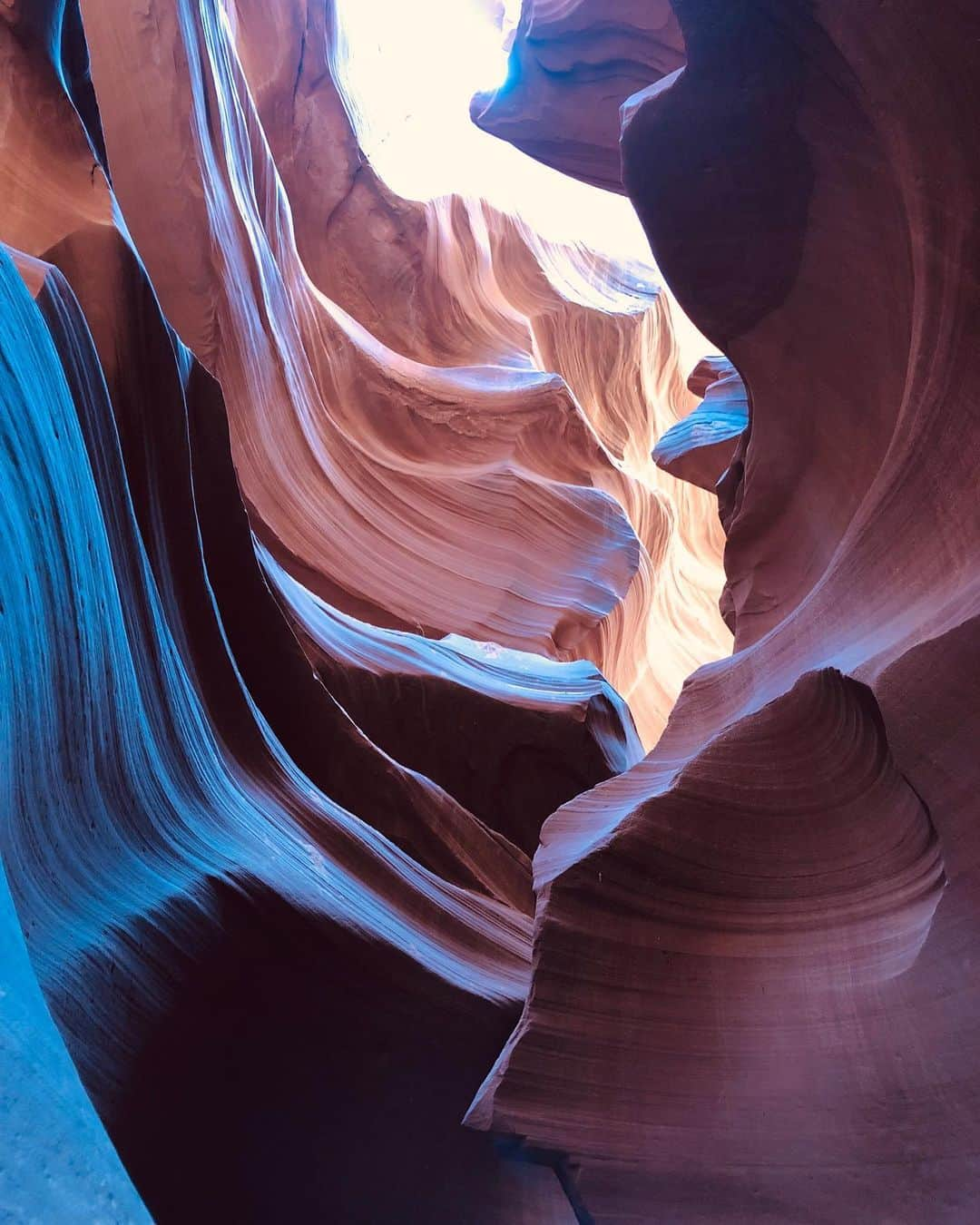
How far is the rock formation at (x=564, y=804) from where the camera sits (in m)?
1.42

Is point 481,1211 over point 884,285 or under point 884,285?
under

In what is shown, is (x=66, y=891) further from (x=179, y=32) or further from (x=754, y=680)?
(x=179, y=32)

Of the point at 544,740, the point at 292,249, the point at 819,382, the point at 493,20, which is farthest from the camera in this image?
the point at 493,20

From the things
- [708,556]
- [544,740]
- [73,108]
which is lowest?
[708,556]

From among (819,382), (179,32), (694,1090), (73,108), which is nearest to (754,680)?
(819,382)

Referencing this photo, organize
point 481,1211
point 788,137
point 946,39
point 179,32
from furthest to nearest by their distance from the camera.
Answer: point 179,32, point 788,137, point 481,1211, point 946,39

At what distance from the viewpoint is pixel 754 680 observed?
86.8 inches

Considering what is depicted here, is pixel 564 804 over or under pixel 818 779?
Answer: under

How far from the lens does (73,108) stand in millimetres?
2861

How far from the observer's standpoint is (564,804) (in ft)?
7.93

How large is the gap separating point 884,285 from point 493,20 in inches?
430

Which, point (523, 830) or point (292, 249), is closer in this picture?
point (523, 830)

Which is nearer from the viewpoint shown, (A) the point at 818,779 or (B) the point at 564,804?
(A) the point at 818,779

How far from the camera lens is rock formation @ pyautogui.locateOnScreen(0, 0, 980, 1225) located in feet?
4.66
